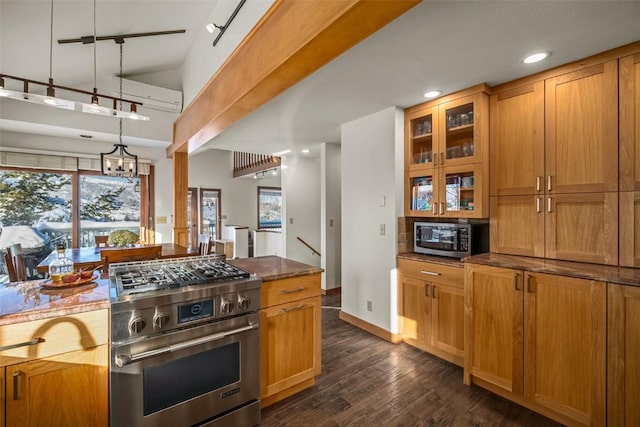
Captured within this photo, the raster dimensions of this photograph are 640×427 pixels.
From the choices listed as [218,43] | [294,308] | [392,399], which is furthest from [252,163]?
[392,399]

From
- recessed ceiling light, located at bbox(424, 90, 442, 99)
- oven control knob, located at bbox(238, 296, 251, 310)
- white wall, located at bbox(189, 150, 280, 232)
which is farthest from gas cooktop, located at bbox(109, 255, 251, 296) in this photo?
white wall, located at bbox(189, 150, 280, 232)

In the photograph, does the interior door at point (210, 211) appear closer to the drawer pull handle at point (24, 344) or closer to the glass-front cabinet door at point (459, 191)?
the glass-front cabinet door at point (459, 191)

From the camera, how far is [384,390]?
215 centimetres

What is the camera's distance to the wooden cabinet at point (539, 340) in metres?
1.64

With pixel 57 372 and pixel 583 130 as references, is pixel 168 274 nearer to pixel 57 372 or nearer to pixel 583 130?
pixel 57 372

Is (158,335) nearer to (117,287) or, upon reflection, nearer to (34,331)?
(117,287)

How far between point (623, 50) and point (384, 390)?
2.81 m

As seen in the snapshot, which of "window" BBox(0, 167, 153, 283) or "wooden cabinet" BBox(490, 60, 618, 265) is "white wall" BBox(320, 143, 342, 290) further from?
"window" BBox(0, 167, 153, 283)

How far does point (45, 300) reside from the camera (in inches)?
54.6

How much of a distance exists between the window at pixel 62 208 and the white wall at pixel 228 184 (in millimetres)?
2017

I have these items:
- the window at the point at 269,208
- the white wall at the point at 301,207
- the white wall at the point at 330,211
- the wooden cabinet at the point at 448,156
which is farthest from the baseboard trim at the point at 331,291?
the window at the point at 269,208

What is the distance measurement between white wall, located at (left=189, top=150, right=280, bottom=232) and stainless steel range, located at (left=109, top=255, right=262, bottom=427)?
20.5 feet

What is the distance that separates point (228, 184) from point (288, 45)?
23.4ft

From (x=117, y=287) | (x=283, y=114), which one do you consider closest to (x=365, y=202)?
(x=283, y=114)
